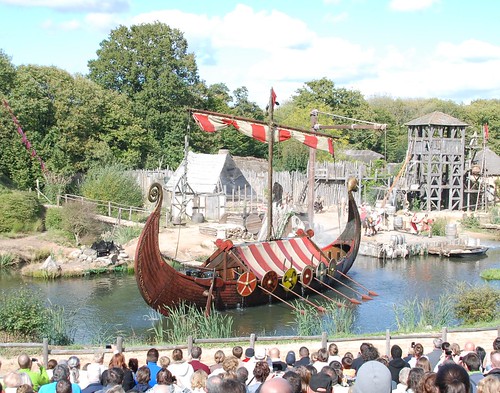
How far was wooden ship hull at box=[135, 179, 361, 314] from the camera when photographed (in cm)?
1500

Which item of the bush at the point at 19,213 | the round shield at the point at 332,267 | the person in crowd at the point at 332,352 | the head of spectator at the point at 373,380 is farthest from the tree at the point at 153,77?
the head of spectator at the point at 373,380

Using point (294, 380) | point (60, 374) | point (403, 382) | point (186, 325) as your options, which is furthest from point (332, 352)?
point (186, 325)

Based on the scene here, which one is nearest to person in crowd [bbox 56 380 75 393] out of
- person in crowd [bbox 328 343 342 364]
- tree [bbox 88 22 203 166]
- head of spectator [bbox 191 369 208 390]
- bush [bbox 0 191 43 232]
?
head of spectator [bbox 191 369 208 390]

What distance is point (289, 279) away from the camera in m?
17.9

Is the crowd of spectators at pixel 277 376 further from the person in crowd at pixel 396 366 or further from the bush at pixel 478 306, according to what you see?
the bush at pixel 478 306

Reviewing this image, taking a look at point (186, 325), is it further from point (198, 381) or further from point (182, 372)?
point (198, 381)

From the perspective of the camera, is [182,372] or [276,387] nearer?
[276,387]

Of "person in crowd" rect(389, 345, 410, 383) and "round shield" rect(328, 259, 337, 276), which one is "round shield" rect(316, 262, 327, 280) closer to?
"round shield" rect(328, 259, 337, 276)

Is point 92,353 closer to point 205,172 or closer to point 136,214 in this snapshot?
point 136,214

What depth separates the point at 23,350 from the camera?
36.7 ft

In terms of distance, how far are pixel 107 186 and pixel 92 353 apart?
18794 mm

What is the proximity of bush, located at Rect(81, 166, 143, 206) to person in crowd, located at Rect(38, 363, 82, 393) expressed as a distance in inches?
873

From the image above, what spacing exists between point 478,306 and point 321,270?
508 cm

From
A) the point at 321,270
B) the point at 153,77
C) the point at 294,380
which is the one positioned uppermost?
the point at 153,77
